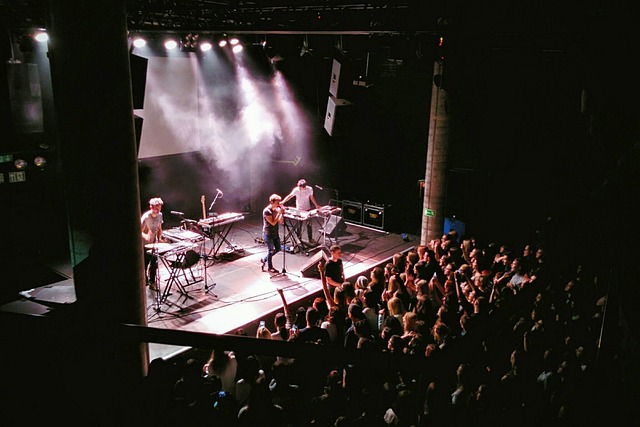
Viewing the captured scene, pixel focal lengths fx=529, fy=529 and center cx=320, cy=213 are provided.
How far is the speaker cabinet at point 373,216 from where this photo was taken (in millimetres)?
12164

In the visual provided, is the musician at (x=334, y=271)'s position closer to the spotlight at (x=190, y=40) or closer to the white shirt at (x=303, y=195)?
the white shirt at (x=303, y=195)

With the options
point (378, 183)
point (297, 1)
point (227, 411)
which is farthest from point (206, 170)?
point (227, 411)

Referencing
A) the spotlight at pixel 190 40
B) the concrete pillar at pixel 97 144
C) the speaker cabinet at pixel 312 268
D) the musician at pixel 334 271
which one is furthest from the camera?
the spotlight at pixel 190 40

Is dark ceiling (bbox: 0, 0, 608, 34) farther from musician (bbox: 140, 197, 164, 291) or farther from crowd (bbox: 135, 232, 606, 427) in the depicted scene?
crowd (bbox: 135, 232, 606, 427)

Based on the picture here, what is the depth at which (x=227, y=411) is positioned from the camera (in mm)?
3055

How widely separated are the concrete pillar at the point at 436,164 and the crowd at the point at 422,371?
441 cm

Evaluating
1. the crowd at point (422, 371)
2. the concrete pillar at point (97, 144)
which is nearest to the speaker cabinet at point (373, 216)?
the crowd at point (422, 371)

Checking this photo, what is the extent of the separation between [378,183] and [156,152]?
518 centimetres

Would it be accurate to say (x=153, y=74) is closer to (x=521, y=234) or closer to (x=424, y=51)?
(x=424, y=51)

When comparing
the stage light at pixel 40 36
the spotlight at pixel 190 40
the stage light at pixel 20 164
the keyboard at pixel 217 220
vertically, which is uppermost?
the spotlight at pixel 190 40

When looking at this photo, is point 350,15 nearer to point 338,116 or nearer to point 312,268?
point 338,116

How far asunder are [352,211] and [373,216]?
0.61 metres

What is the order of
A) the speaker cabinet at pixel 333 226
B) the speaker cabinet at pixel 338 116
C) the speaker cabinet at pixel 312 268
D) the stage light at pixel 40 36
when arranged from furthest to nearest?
the speaker cabinet at pixel 333 226 < the speaker cabinet at pixel 312 268 < the stage light at pixel 40 36 < the speaker cabinet at pixel 338 116

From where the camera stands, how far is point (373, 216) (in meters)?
12.3
